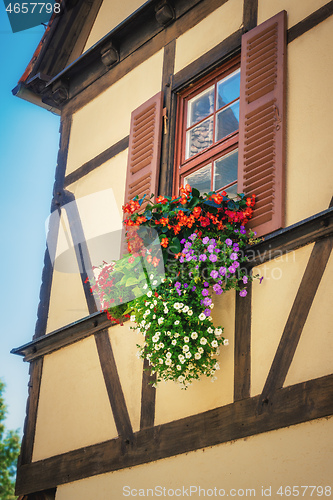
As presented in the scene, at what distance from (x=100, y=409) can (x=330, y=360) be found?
2064 mm

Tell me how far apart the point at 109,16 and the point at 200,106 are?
2.00m

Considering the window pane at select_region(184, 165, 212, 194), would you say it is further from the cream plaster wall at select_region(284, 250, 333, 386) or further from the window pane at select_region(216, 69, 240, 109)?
the cream plaster wall at select_region(284, 250, 333, 386)

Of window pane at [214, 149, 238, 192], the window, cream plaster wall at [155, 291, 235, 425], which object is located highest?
the window

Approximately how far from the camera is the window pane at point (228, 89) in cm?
562

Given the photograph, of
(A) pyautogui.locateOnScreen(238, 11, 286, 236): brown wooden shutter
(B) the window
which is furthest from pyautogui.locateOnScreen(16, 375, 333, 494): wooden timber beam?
(B) the window

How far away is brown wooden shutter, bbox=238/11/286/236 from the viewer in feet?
15.1

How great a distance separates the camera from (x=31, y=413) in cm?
586

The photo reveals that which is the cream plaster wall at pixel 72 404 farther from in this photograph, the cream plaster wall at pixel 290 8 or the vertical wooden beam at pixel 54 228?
the cream plaster wall at pixel 290 8

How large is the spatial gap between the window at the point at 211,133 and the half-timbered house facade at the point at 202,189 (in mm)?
12

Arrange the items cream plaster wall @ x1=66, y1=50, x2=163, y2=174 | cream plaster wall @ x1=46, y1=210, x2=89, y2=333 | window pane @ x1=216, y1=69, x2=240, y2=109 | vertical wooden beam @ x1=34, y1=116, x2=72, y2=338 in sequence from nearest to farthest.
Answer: window pane @ x1=216, y1=69, x2=240, y2=109 → cream plaster wall @ x1=46, y1=210, x2=89, y2=333 → vertical wooden beam @ x1=34, y1=116, x2=72, y2=338 → cream plaster wall @ x1=66, y1=50, x2=163, y2=174

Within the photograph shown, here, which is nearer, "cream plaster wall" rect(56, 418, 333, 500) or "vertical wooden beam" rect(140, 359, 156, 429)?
"cream plaster wall" rect(56, 418, 333, 500)

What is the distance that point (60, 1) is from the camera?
743 centimetres

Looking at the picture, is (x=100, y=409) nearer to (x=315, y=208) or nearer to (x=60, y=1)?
(x=315, y=208)

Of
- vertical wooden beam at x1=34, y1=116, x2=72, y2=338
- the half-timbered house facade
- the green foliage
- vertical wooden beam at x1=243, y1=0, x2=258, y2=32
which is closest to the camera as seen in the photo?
the half-timbered house facade
